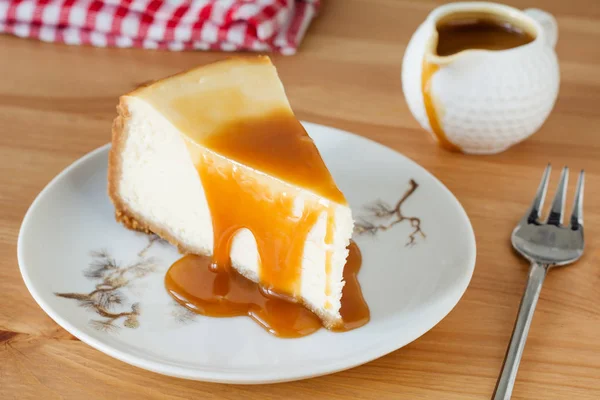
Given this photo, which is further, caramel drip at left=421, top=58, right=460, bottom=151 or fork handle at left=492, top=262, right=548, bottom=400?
caramel drip at left=421, top=58, right=460, bottom=151

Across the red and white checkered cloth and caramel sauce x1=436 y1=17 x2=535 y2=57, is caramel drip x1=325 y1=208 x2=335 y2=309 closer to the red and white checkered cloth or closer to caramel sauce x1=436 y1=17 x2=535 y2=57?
caramel sauce x1=436 y1=17 x2=535 y2=57

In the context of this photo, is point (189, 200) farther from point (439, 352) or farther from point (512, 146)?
point (512, 146)

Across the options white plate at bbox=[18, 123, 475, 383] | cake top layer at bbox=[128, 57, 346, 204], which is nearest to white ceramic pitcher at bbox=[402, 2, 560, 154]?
white plate at bbox=[18, 123, 475, 383]

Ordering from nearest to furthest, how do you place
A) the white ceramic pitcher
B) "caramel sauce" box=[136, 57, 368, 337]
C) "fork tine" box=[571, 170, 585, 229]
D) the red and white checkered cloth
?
"caramel sauce" box=[136, 57, 368, 337], "fork tine" box=[571, 170, 585, 229], the white ceramic pitcher, the red and white checkered cloth

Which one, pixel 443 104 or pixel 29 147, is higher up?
pixel 443 104

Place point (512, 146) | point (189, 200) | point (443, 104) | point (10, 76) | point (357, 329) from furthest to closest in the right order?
point (10, 76), point (512, 146), point (443, 104), point (189, 200), point (357, 329)

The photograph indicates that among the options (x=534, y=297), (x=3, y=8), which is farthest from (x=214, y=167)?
(x=3, y=8)

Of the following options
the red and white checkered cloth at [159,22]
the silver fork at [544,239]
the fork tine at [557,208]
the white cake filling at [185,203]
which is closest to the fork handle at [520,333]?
the silver fork at [544,239]
